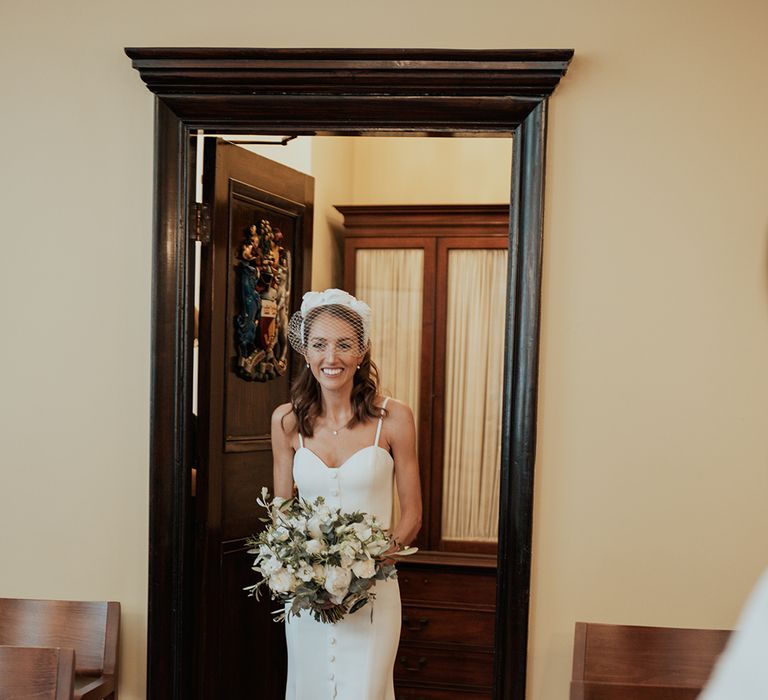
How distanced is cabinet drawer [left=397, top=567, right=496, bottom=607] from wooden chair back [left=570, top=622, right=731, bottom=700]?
83.1 inches

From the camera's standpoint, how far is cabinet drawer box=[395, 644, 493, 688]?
196 inches

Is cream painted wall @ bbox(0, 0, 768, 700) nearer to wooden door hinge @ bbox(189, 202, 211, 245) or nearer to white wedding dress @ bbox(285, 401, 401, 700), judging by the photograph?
wooden door hinge @ bbox(189, 202, 211, 245)

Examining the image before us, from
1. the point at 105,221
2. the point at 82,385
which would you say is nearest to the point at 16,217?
the point at 105,221

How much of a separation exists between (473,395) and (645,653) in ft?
8.56

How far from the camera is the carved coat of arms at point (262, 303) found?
12.8 feet

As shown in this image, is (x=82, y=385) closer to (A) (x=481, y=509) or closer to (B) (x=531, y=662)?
(B) (x=531, y=662)

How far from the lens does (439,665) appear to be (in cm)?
502

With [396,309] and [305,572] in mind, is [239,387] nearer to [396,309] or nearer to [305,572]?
[305,572]

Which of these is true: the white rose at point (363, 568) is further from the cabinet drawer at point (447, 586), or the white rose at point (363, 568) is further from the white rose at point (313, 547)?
the cabinet drawer at point (447, 586)

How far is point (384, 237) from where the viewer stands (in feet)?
18.0

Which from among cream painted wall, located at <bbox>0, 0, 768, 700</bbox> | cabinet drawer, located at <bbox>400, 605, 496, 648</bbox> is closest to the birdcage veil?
cream painted wall, located at <bbox>0, 0, 768, 700</bbox>

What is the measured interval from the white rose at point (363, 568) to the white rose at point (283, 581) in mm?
195

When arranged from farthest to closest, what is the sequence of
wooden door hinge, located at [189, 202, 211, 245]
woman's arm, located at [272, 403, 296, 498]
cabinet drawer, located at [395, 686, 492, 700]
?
cabinet drawer, located at [395, 686, 492, 700]
woman's arm, located at [272, 403, 296, 498]
wooden door hinge, located at [189, 202, 211, 245]

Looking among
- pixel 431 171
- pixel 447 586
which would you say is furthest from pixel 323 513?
pixel 431 171
